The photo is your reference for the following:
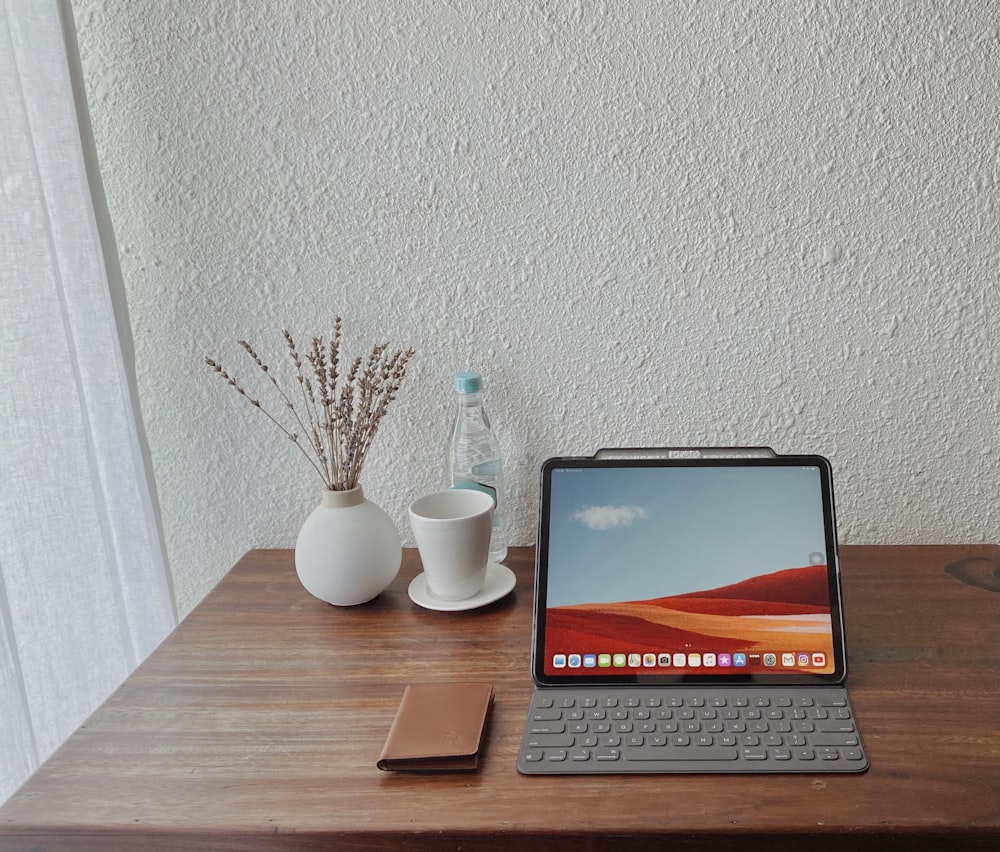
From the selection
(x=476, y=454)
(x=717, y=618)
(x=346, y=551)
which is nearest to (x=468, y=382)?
(x=476, y=454)

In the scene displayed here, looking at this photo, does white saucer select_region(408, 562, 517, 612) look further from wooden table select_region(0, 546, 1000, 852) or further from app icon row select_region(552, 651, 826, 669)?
app icon row select_region(552, 651, 826, 669)

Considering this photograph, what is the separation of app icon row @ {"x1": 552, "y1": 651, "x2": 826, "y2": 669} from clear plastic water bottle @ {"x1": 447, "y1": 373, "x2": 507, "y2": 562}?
275 millimetres

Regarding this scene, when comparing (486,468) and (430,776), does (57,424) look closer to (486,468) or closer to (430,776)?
(486,468)

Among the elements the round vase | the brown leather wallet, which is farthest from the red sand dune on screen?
the round vase

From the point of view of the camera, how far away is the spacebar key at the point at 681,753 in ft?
2.23

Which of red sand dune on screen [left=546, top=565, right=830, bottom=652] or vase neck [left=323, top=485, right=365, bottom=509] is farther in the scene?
vase neck [left=323, top=485, right=365, bottom=509]

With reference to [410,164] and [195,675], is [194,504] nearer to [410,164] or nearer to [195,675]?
[195,675]

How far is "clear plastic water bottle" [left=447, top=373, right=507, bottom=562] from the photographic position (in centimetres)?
105

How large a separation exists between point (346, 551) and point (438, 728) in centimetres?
28

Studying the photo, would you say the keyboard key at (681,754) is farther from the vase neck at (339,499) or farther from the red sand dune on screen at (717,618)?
the vase neck at (339,499)

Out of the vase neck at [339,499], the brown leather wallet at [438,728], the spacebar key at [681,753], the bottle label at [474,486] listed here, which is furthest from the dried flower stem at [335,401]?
the spacebar key at [681,753]

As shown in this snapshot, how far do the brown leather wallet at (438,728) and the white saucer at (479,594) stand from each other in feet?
0.51

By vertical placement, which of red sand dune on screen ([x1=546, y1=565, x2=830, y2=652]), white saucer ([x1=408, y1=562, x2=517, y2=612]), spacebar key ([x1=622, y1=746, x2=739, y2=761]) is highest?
red sand dune on screen ([x1=546, y1=565, x2=830, y2=652])

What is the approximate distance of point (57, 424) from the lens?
97 centimetres
